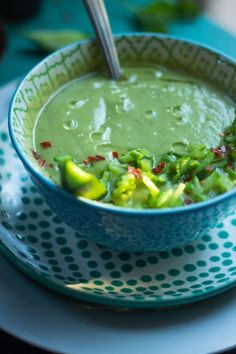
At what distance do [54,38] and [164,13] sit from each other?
0.52 meters

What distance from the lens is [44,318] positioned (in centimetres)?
117

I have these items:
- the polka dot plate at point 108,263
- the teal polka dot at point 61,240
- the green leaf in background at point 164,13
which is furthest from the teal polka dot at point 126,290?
the green leaf in background at point 164,13

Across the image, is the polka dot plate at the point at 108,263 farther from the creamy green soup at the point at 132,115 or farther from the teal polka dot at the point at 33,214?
the creamy green soup at the point at 132,115

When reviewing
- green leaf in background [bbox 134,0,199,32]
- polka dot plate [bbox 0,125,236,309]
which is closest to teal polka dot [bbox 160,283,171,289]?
polka dot plate [bbox 0,125,236,309]

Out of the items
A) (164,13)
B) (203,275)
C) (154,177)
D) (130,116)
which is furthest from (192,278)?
(164,13)

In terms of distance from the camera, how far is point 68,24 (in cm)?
230

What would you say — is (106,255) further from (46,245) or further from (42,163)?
(42,163)

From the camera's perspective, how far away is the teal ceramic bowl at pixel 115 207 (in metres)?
1.11

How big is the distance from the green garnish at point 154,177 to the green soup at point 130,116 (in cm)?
4

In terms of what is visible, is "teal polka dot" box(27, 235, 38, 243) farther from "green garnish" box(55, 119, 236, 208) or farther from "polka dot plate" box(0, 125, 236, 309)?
"green garnish" box(55, 119, 236, 208)

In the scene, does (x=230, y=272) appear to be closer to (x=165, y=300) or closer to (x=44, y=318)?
(x=165, y=300)

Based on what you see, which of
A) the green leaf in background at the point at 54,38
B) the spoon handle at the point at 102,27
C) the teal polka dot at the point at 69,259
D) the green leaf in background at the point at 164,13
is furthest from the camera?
the green leaf in background at the point at 164,13

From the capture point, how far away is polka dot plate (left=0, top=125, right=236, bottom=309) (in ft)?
3.87

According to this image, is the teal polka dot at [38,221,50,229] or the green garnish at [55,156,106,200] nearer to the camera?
the green garnish at [55,156,106,200]
